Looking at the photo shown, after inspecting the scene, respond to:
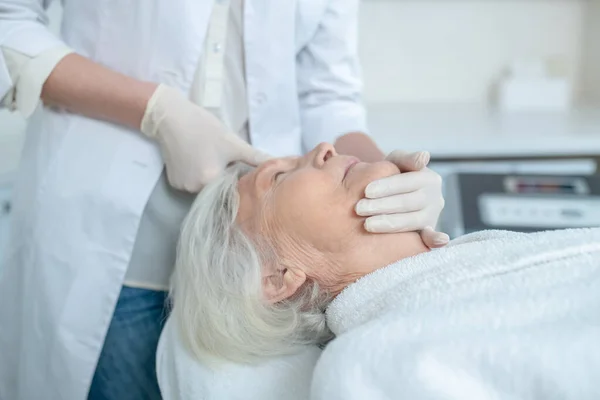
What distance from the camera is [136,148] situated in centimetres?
114

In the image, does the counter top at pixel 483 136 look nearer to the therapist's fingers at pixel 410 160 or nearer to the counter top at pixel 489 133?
the counter top at pixel 489 133

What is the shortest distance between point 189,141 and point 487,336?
0.60 m

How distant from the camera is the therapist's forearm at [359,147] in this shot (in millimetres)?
1239

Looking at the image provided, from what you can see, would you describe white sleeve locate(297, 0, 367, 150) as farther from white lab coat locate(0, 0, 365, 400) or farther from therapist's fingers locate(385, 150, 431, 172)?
therapist's fingers locate(385, 150, 431, 172)

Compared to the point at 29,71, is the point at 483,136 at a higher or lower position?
lower

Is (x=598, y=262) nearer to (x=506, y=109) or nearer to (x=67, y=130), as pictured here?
(x=67, y=130)

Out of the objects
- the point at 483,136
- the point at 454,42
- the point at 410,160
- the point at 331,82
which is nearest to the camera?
the point at 410,160

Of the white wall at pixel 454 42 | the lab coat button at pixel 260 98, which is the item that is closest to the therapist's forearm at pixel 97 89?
the lab coat button at pixel 260 98

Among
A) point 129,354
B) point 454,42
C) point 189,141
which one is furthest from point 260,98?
point 454,42

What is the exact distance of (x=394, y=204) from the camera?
97cm

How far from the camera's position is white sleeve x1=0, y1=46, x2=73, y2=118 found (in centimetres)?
107

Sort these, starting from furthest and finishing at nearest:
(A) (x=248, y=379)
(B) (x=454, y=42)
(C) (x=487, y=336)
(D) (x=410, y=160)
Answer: (B) (x=454, y=42), (D) (x=410, y=160), (A) (x=248, y=379), (C) (x=487, y=336)

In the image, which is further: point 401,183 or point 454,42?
point 454,42

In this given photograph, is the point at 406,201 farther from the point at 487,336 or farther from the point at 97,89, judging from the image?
the point at 97,89
